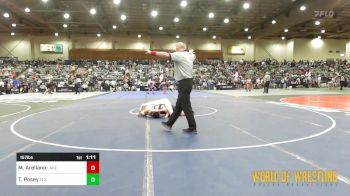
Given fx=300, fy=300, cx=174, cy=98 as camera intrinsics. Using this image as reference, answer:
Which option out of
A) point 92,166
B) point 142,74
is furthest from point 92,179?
point 142,74

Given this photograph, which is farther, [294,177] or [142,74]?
[142,74]

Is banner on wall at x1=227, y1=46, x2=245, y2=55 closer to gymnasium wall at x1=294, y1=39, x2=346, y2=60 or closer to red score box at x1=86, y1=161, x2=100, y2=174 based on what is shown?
gymnasium wall at x1=294, y1=39, x2=346, y2=60

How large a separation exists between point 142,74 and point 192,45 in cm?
1432

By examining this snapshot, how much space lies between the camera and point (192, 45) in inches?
1780

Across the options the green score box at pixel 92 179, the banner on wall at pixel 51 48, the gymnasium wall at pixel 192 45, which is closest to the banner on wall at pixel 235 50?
the gymnasium wall at pixel 192 45

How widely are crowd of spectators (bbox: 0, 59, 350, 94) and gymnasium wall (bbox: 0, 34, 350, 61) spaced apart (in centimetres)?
509

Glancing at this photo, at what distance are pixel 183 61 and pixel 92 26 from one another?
34070 millimetres

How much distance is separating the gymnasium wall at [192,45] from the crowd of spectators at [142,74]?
509 cm

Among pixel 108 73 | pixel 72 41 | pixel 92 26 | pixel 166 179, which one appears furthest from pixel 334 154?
pixel 72 41

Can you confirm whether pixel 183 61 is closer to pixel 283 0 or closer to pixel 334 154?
pixel 334 154

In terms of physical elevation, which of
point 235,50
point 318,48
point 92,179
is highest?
point 318,48

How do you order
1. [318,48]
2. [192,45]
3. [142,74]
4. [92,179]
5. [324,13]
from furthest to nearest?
[318,48] → [192,45] → [142,74] → [324,13] → [92,179]
